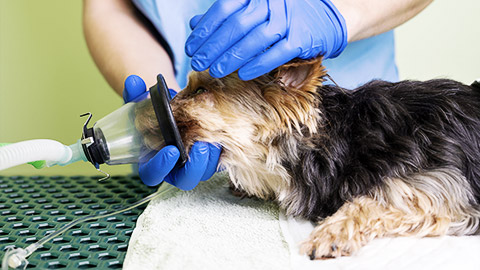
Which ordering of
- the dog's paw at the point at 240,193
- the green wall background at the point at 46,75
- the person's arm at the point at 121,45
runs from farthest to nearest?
the green wall background at the point at 46,75 < the person's arm at the point at 121,45 < the dog's paw at the point at 240,193

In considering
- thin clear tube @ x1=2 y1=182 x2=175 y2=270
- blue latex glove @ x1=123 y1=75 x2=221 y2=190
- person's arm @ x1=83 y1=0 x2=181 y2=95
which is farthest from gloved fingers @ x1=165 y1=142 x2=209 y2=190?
person's arm @ x1=83 y1=0 x2=181 y2=95

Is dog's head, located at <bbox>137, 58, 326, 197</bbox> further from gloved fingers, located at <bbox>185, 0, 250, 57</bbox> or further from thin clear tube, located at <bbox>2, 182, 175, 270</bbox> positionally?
thin clear tube, located at <bbox>2, 182, 175, 270</bbox>

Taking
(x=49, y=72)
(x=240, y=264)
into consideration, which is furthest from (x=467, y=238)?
(x=49, y=72)

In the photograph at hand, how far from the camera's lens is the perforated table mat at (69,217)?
46.8 inches

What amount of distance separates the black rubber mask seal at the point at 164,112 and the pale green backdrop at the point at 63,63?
6.70 feet

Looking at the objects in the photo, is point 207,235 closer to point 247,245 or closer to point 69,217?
point 247,245

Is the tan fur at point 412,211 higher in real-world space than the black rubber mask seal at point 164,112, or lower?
lower

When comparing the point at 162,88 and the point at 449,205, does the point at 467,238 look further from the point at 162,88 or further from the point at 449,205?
the point at 162,88

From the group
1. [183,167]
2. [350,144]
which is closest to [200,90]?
[183,167]

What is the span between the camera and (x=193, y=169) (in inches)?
56.2

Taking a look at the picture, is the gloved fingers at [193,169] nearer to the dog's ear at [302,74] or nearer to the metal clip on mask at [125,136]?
the metal clip on mask at [125,136]

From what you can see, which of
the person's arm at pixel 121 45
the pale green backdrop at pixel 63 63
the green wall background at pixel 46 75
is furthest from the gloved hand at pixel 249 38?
the green wall background at pixel 46 75

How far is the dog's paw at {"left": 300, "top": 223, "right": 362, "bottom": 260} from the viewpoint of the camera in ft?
3.85

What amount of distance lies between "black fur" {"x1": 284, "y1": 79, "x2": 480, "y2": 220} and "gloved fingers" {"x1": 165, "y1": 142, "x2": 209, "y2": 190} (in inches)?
9.7
